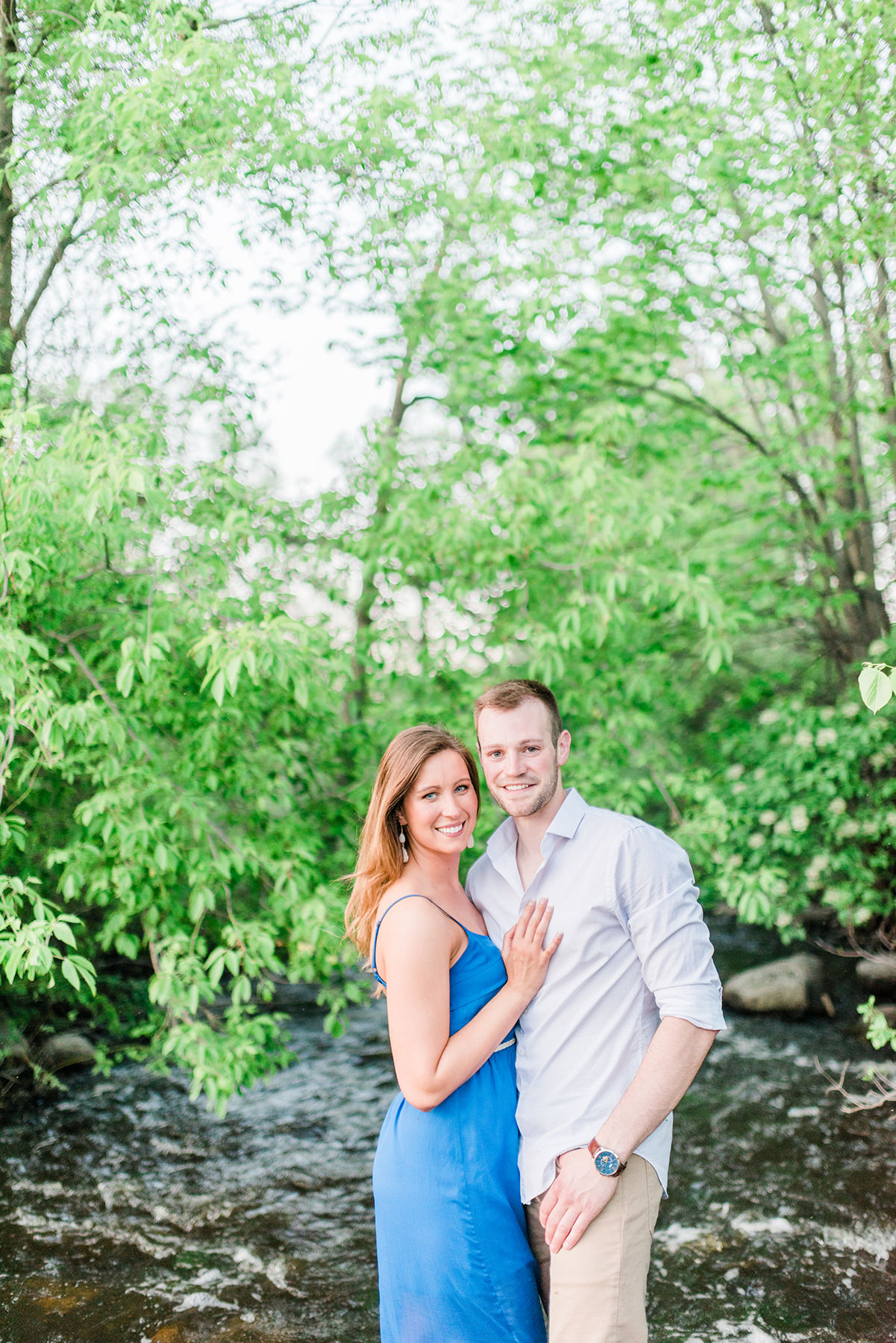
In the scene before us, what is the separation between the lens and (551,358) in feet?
21.6

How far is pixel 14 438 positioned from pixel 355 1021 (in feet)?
18.8

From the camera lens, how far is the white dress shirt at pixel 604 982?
2.27 m

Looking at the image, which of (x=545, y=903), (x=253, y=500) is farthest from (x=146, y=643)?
(x=545, y=903)

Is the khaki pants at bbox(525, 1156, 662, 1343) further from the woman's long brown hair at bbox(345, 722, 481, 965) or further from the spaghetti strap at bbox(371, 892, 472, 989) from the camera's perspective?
the woman's long brown hair at bbox(345, 722, 481, 965)

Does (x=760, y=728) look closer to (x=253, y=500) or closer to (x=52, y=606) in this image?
(x=253, y=500)

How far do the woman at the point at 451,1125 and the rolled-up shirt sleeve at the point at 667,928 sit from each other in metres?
0.23

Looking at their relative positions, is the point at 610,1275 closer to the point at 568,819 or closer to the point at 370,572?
the point at 568,819

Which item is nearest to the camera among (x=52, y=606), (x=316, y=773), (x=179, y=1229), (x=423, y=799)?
(x=423, y=799)

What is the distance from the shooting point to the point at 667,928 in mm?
2271

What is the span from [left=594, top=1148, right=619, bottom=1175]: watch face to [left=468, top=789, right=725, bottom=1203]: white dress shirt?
0.09 m

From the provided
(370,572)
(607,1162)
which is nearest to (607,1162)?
(607,1162)

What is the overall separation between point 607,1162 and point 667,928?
518 mm

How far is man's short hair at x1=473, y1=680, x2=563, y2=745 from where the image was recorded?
102 inches

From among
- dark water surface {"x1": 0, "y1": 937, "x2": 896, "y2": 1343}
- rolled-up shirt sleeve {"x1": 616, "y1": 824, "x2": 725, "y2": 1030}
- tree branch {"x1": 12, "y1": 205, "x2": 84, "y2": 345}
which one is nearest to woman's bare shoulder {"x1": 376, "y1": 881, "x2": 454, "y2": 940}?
rolled-up shirt sleeve {"x1": 616, "y1": 824, "x2": 725, "y2": 1030}
